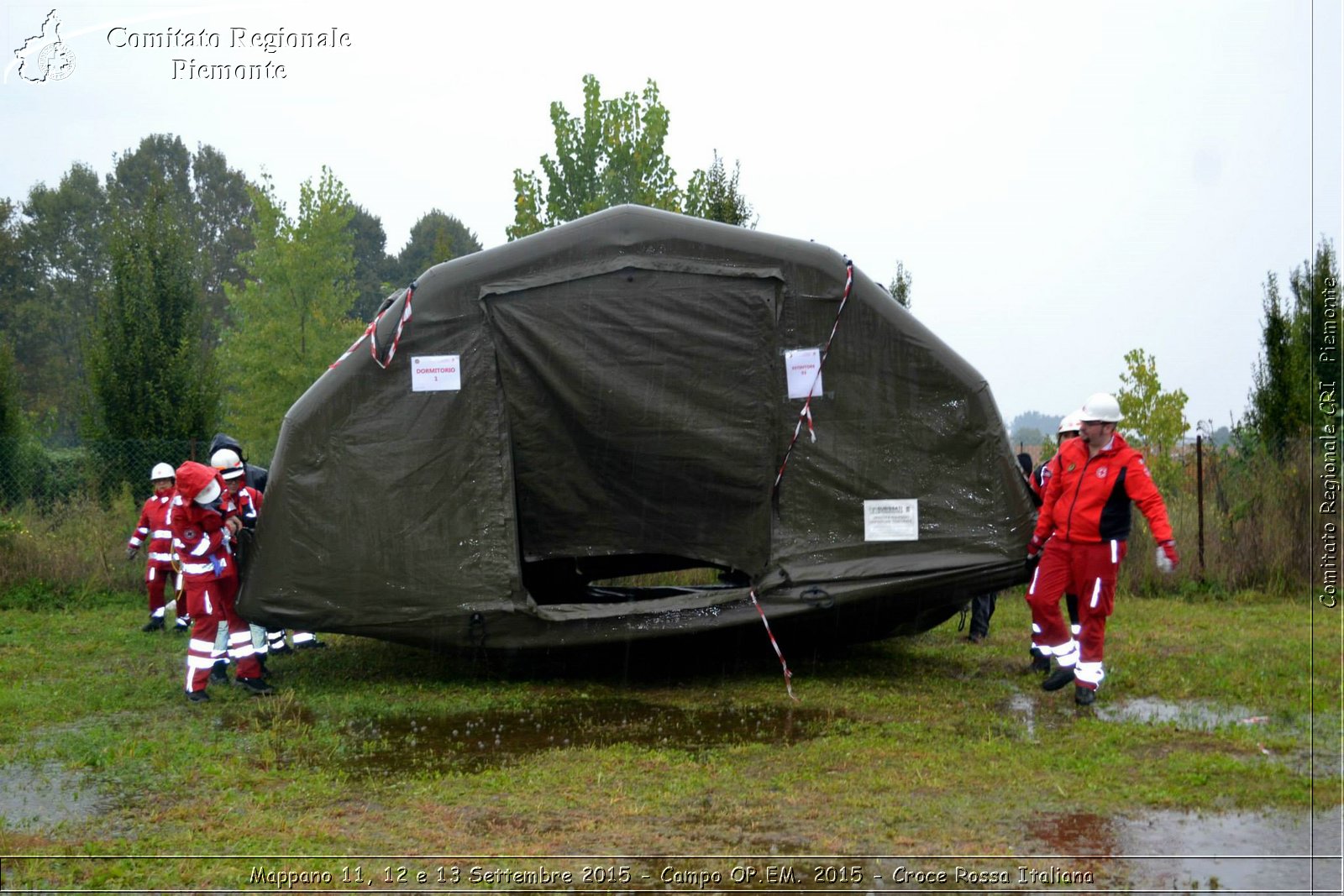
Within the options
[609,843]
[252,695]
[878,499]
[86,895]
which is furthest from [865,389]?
Result: [86,895]

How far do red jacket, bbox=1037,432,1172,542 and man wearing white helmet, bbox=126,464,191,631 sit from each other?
28.3ft

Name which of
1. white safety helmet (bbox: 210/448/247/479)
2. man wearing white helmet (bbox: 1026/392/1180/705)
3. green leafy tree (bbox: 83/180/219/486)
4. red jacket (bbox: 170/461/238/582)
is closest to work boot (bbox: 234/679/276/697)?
red jacket (bbox: 170/461/238/582)

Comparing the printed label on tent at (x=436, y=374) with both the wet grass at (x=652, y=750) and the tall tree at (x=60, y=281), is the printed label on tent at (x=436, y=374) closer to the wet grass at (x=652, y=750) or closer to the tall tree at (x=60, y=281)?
the wet grass at (x=652, y=750)

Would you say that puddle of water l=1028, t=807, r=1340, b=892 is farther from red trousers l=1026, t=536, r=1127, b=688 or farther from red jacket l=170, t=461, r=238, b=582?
red jacket l=170, t=461, r=238, b=582

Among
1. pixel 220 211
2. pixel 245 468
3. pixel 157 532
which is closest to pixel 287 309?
pixel 157 532

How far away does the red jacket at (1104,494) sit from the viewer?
753 centimetres

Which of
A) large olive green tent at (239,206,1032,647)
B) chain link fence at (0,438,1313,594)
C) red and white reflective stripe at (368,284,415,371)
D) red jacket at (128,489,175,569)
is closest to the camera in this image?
large olive green tent at (239,206,1032,647)

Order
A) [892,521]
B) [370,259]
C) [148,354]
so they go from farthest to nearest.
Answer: [370,259], [148,354], [892,521]

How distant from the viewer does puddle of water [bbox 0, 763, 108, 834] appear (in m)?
5.66

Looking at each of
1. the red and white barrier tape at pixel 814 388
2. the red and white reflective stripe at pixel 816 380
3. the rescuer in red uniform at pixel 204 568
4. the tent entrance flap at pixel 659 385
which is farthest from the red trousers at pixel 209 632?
the red and white reflective stripe at pixel 816 380

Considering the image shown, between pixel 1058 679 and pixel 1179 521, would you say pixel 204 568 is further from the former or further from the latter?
pixel 1179 521

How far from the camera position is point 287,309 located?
26.7 metres

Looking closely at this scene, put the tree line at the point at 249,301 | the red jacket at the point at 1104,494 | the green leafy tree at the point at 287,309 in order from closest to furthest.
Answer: the red jacket at the point at 1104,494 → the tree line at the point at 249,301 → the green leafy tree at the point at 287,309

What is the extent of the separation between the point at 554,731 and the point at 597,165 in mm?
13925
